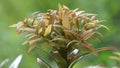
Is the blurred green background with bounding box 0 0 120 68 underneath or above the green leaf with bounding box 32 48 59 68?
above

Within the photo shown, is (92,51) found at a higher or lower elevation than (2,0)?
lower

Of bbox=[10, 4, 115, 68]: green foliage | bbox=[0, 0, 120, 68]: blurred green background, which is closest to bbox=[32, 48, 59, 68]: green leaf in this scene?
bbox=[10, 4, 115, 68]: green foliage

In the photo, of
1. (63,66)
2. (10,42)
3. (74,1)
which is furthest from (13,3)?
(63,66)

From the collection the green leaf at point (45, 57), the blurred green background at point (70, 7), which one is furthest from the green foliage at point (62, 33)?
the blurred green background at point (70, 7)

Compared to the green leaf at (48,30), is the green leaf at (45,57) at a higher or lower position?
lower

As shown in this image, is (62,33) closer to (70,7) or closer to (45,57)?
(45,57)

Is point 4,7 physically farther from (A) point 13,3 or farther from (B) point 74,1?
(B) point 74,1

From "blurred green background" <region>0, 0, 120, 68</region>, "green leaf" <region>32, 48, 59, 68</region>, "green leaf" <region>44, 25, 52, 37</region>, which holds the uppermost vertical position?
"blurred green background" <region>0, 0, 120, 68</region>

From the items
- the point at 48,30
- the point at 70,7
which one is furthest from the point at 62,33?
the point at 70,7

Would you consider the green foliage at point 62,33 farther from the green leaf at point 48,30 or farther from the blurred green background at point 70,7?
the blurred green background at point 70,7

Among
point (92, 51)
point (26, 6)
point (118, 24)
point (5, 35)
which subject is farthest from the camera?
point (26, 6)

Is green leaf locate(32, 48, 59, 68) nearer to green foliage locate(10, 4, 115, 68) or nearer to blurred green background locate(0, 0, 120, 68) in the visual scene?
green foliage locate(10, 4, 115, 68)
